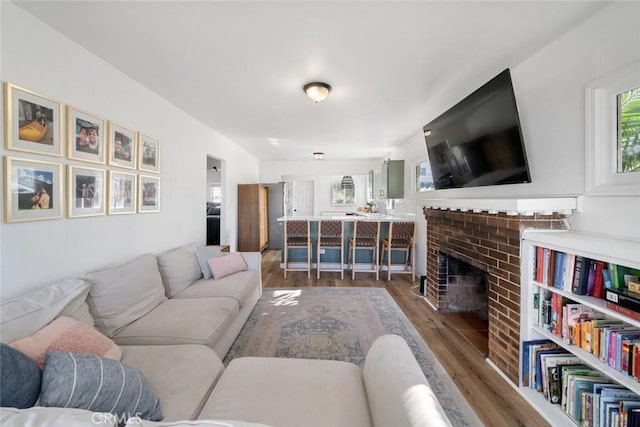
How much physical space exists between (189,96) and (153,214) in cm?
135

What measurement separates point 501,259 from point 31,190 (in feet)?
10.7

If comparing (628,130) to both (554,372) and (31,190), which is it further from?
(31,190)

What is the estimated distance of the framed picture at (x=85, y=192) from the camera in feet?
5.94

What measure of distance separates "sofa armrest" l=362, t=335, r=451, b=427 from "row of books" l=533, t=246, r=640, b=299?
3.73 feet

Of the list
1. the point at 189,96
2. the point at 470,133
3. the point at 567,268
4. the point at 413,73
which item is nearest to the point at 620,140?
the point at 567,268

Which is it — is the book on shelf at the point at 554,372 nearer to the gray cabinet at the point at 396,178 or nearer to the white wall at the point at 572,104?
the white wall at the point at 572,104

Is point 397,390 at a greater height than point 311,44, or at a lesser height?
lesser

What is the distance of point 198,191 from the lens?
12.1ft

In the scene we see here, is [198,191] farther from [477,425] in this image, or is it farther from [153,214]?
[477,425]

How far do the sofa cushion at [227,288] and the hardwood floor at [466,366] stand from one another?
118 centimetres

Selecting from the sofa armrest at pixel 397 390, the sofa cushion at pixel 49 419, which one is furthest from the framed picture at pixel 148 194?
the sofa armrest at pixel 397 390

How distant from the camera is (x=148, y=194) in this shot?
8.66 ft

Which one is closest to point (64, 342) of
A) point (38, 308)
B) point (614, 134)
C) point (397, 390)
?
point (38, 308)

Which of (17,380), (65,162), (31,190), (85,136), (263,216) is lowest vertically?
(17,380)
